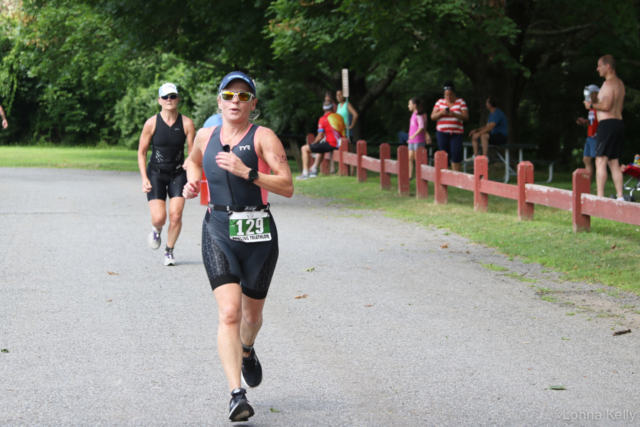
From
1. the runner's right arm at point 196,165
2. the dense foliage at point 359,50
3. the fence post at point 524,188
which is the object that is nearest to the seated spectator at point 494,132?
the dense foliage at point 359,50

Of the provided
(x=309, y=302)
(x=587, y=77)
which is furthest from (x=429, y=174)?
(x=587, y=77)

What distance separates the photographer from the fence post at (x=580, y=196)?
33.0 feet

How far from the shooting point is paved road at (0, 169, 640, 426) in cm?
440

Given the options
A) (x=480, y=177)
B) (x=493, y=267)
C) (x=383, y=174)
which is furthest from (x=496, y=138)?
(x=493, y=267)

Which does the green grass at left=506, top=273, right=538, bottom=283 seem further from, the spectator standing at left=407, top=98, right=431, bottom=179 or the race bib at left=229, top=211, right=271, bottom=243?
the spectator standing at left=407, top=98, right=431, bottom=179

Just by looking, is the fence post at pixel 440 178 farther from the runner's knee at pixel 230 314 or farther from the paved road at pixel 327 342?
the runner's knee at pixel 230 314

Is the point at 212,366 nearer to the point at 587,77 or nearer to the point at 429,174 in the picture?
the point at 429,174

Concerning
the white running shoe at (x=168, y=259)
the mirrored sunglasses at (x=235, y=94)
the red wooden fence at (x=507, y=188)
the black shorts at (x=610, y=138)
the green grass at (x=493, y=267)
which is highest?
the mirrored sunglasses at (x=235, y=94)

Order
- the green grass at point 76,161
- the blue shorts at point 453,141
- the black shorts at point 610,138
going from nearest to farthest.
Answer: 1. the black shorts at point 610,138
2. the blue shorts at point 453,141
3. the green grass at point 76,161

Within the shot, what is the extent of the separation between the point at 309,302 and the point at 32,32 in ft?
79.2

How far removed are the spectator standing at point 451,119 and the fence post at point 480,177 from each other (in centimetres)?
361

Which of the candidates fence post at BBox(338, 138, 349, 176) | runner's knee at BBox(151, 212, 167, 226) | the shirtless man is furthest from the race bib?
fence post at BBox(338, 138, 349, 176)

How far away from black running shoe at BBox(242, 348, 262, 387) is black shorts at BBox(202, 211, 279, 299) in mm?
377

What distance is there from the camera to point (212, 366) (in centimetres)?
519
